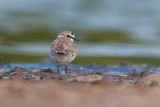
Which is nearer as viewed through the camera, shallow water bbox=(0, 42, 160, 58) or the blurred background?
the blurred background

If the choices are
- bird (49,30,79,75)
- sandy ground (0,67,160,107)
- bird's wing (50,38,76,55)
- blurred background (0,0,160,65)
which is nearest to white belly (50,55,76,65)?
bird (49,30,79,75)

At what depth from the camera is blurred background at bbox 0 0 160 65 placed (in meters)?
25.6

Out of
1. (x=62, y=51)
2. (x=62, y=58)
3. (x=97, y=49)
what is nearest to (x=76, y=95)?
(x=62, y=51)

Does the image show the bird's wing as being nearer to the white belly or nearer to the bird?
the bird

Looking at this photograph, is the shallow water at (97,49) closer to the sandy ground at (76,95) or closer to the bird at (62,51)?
the bird at (62,51)

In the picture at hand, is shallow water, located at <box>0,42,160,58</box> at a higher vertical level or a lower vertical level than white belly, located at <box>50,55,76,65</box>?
higher

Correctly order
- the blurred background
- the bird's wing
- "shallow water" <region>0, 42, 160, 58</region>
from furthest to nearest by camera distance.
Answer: "shallow water" <region>0, 42, 160, 58</region>
the blurred background
the bird's wing

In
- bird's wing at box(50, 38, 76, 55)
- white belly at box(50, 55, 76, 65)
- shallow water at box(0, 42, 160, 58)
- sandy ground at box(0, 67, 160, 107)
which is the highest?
shallow water at box(0, 42, 160, 58)

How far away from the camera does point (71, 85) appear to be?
A: 27.0ft

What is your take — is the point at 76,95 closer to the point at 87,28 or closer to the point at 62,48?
the point at 62,48

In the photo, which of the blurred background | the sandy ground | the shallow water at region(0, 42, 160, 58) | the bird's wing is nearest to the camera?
the sandy ground

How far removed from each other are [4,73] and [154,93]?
424 cm

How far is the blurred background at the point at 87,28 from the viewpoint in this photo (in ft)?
83.9

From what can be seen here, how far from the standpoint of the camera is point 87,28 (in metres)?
37.9
